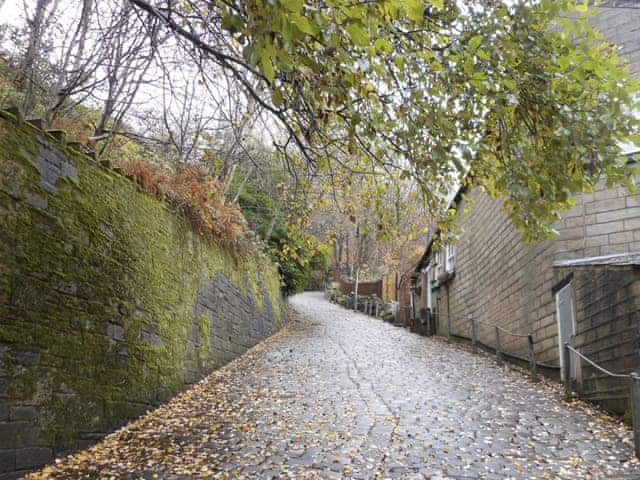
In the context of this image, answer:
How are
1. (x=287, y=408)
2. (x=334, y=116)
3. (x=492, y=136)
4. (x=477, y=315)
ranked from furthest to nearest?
(x=477, y=315), (x=287, y=408), (x=334, y=116), (x=492, y=136)

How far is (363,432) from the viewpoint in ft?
22.0

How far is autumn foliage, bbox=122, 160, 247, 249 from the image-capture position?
7.98 m

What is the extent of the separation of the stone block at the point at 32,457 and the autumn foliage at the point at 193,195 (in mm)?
3611

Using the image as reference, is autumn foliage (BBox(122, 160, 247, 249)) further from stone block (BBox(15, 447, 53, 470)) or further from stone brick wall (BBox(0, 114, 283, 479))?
stone block (BBox(15, 447, 53, 470))

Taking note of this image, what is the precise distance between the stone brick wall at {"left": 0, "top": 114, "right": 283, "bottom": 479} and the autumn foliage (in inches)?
9.9

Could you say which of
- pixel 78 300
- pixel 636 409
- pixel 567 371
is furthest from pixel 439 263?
pixel 78 300

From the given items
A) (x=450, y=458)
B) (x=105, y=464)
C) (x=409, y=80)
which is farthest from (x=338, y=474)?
(x=409, y=80)

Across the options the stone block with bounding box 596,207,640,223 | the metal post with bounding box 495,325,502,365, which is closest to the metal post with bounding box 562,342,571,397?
the stone block with bounding box 596,207,640,223

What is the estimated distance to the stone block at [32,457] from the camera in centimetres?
492

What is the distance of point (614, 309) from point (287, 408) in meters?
4.81

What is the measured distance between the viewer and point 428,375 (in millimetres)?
11281

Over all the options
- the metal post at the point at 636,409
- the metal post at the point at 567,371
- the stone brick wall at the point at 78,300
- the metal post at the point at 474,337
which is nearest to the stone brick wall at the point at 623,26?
the metal post at the point at 567,371

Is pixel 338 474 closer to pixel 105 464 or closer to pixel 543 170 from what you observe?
pixel 105 464

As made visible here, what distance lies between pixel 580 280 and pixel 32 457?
7919mm
